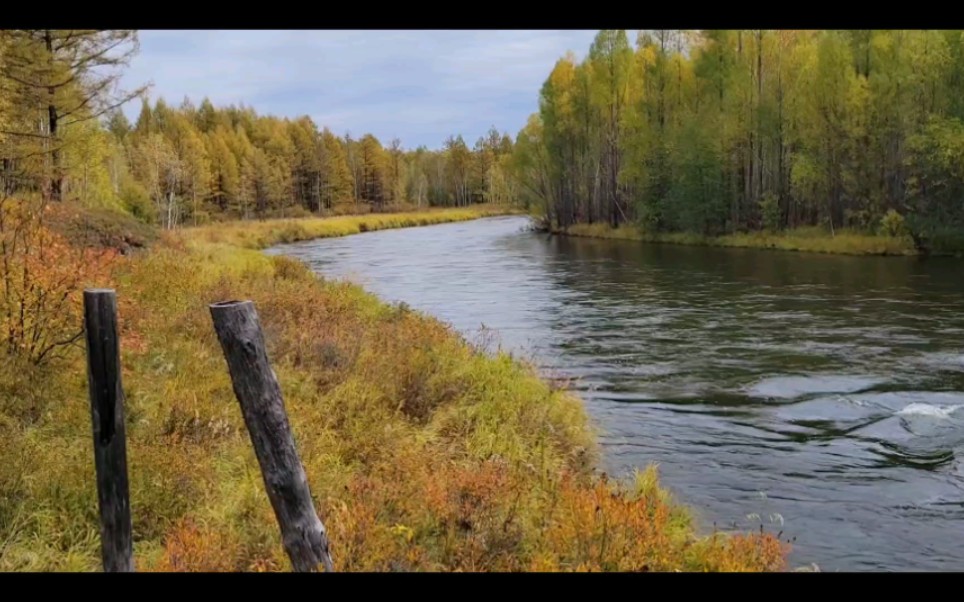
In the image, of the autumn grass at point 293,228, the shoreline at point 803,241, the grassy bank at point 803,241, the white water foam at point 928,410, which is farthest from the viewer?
the autumn grass at point 293,228

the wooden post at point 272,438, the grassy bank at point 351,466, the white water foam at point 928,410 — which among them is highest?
the wooden post at point 272,438

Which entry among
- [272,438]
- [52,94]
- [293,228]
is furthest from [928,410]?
[293,228]

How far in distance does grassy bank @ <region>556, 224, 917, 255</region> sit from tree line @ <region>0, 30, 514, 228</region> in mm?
25374

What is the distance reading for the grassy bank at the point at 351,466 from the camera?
5102mm

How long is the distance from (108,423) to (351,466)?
327cm

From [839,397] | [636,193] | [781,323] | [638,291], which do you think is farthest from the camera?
[636,193]

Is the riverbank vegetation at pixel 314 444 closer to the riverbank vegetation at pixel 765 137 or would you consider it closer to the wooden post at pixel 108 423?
the wooden post at pixel 108 423

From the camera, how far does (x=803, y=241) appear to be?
3525 centimetres

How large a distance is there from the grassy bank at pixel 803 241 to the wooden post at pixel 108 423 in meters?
32.9

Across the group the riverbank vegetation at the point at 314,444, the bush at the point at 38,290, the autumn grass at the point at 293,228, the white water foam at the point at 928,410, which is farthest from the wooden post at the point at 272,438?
the autumn grass at the point at 293,228
